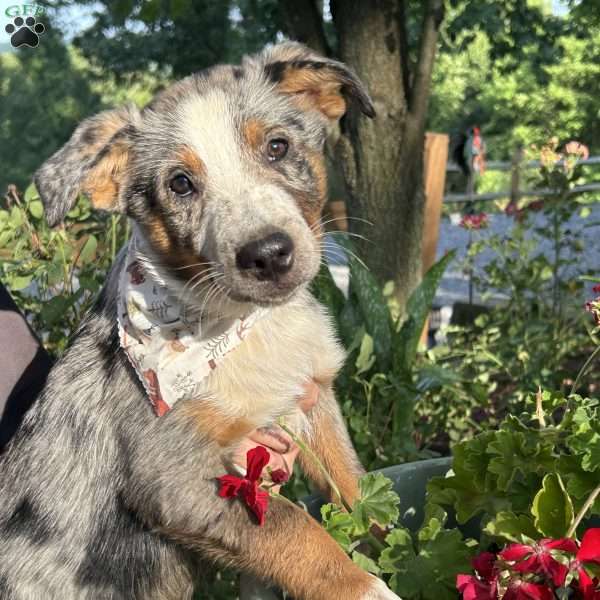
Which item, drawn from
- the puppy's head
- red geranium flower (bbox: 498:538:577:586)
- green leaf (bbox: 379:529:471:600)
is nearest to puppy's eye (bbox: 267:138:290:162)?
the puppy's head

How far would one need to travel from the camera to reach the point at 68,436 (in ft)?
7.96

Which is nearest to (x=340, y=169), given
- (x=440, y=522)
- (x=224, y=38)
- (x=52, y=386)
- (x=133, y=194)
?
(x=133, y=194)

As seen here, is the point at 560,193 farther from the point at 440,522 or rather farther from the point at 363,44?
the point at 440,522

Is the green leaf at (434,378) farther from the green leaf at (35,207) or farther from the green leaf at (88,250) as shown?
the green leaf at (35,207)

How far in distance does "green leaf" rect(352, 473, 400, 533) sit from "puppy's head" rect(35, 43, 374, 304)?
25.7 inches

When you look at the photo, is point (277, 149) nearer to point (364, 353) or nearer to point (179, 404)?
point (179, 404)

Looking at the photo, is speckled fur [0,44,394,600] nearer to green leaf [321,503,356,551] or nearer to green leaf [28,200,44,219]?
green leaf [321,503,356,551]

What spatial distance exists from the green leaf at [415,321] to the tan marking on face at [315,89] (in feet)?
4.26

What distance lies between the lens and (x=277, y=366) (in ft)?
8.21

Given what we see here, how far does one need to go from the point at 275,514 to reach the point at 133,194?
3.52 feet

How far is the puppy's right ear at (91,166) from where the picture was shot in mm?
2359

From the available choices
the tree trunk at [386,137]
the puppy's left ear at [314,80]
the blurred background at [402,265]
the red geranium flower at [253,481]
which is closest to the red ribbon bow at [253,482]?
the red geranium flower at [253,481]

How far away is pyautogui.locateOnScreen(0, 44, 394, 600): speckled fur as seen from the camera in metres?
2.23

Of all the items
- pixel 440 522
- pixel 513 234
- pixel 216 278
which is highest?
pixel 216 278
